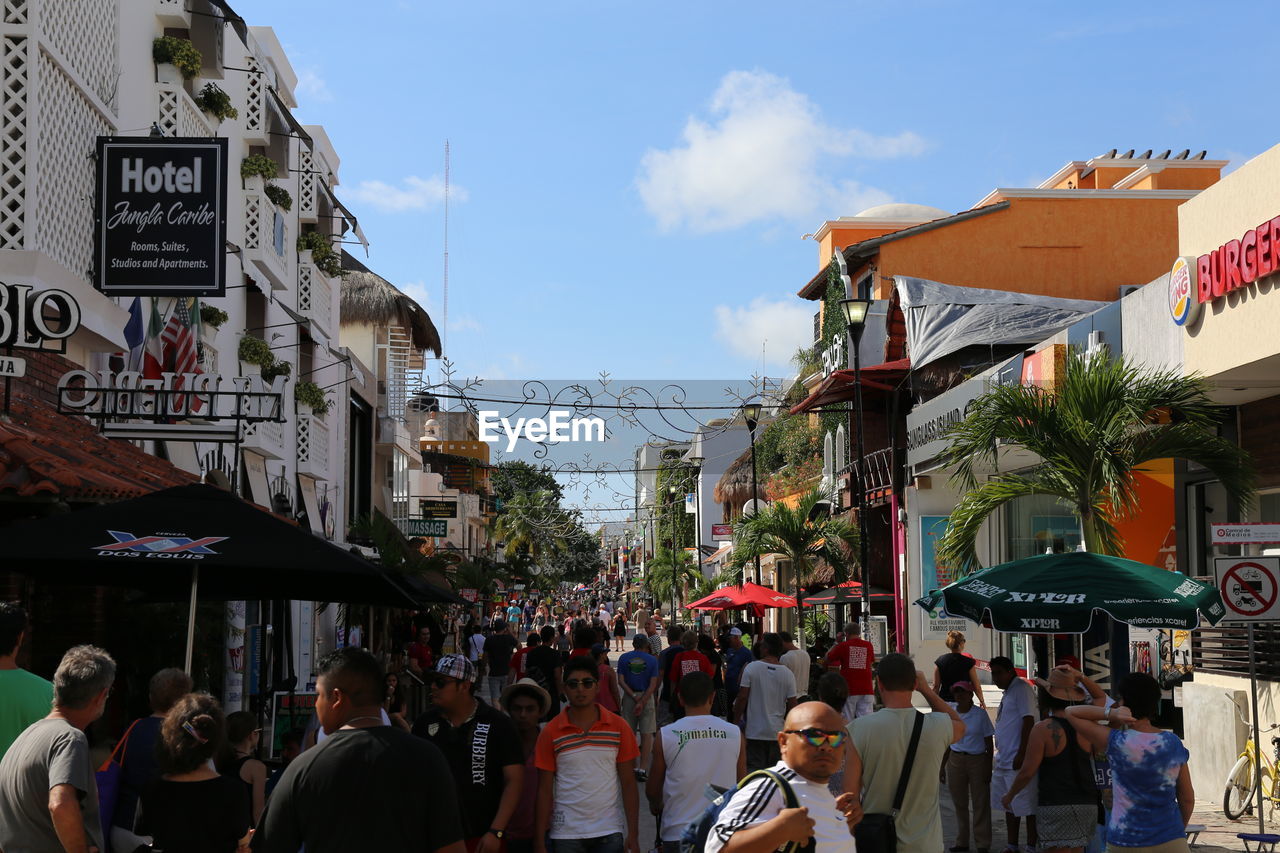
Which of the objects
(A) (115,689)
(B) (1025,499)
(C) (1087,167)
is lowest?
(A) (115,689)

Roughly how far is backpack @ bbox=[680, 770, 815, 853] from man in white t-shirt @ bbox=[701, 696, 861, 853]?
16mm

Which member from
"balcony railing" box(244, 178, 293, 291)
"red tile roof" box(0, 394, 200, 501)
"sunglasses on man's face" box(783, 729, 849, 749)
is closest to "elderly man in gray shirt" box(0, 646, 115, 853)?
"sunglasses on man's face" box(783, 729, 849, 749)

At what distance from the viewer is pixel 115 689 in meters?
13.2

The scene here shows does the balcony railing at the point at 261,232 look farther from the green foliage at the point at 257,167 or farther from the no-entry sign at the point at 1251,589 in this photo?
the no-entry sign at the point at 1251,589

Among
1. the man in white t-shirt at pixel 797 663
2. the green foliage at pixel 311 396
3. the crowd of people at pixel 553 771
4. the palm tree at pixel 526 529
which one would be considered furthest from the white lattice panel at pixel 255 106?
the palm tree at pixel 526 529

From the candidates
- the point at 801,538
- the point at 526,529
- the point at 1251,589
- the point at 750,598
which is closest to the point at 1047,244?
the point at 801,538

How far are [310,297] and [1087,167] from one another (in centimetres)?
2320

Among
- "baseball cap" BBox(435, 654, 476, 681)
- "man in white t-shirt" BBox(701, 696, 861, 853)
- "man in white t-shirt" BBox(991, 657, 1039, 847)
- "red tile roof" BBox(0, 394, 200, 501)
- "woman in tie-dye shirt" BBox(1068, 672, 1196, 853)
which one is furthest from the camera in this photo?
"man in white t-shirt" BBox(991, 657, 1039, 847)

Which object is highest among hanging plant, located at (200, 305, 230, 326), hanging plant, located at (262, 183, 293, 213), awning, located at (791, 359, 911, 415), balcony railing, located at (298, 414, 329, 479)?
hanging plant, located at (262, 183, 293, 213)

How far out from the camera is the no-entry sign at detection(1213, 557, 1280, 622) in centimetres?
1170

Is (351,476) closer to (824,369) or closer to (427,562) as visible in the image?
(427,562)

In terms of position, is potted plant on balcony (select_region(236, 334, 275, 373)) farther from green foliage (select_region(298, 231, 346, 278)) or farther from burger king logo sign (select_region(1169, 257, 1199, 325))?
burger king logo sign (select_region(1169, 257, 1199, 325))

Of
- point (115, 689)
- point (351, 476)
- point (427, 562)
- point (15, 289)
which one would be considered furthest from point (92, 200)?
point (351, 476)

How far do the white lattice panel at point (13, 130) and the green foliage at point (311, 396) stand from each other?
13661mm
